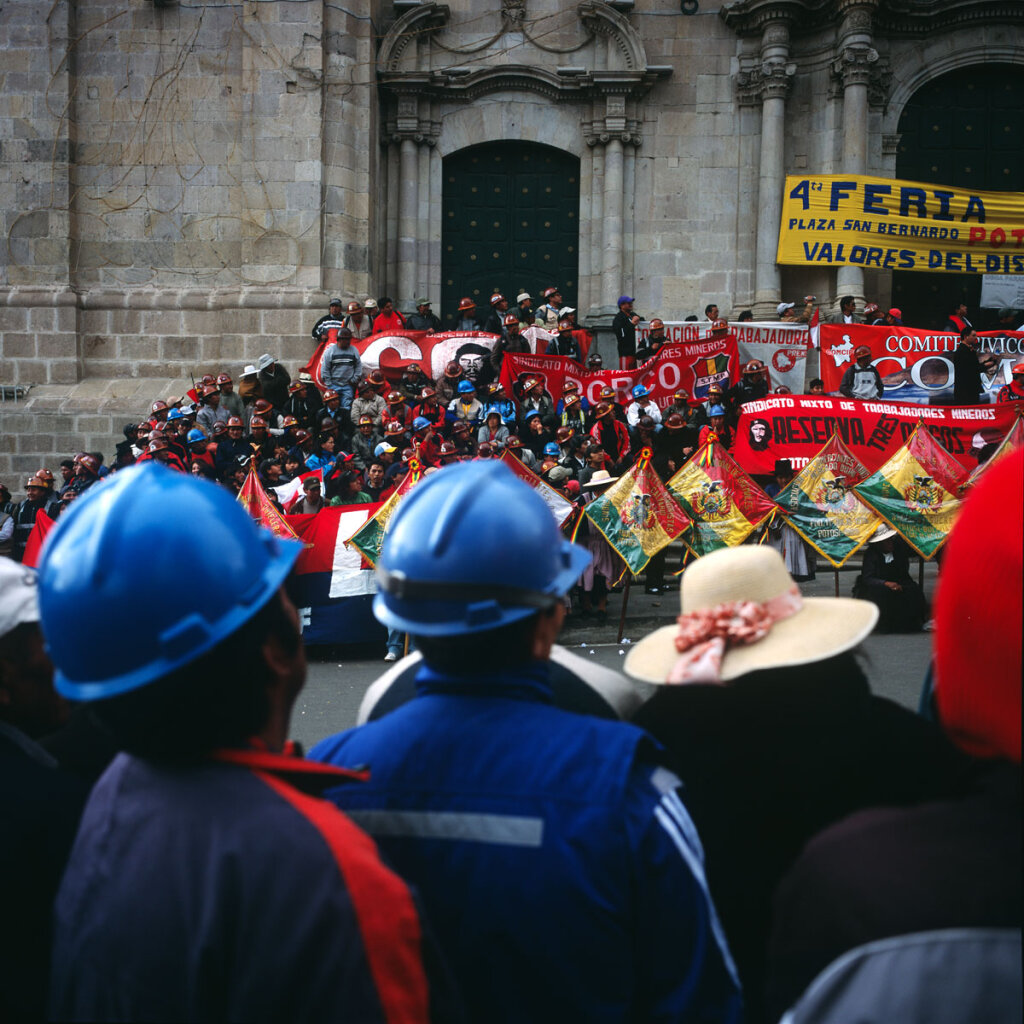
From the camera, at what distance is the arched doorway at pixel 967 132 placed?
1836cm

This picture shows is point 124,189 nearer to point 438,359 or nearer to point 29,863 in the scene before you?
point 438,359

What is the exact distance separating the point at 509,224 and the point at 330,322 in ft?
15.7

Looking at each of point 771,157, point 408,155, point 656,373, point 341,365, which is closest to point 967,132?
point 771,157

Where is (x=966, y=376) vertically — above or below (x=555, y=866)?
above

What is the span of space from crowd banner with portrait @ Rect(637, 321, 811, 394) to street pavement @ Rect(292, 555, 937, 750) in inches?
145

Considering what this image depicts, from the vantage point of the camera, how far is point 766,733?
206 cm

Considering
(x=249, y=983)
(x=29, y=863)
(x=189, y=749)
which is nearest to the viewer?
(x=249, y=983)

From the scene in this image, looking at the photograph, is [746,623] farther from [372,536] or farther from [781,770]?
[372,536]

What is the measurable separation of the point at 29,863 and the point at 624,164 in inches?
710

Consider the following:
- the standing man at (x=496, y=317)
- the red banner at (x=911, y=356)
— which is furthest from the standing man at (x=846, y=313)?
the standing man at (x=496, y=317)

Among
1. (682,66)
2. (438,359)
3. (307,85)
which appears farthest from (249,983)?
(682,66)

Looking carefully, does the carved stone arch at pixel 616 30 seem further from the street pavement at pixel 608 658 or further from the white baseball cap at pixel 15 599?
the white baseball cap at pixel 15 599

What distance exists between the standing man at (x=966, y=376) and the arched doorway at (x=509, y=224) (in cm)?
672

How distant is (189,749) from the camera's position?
4.80 feet
